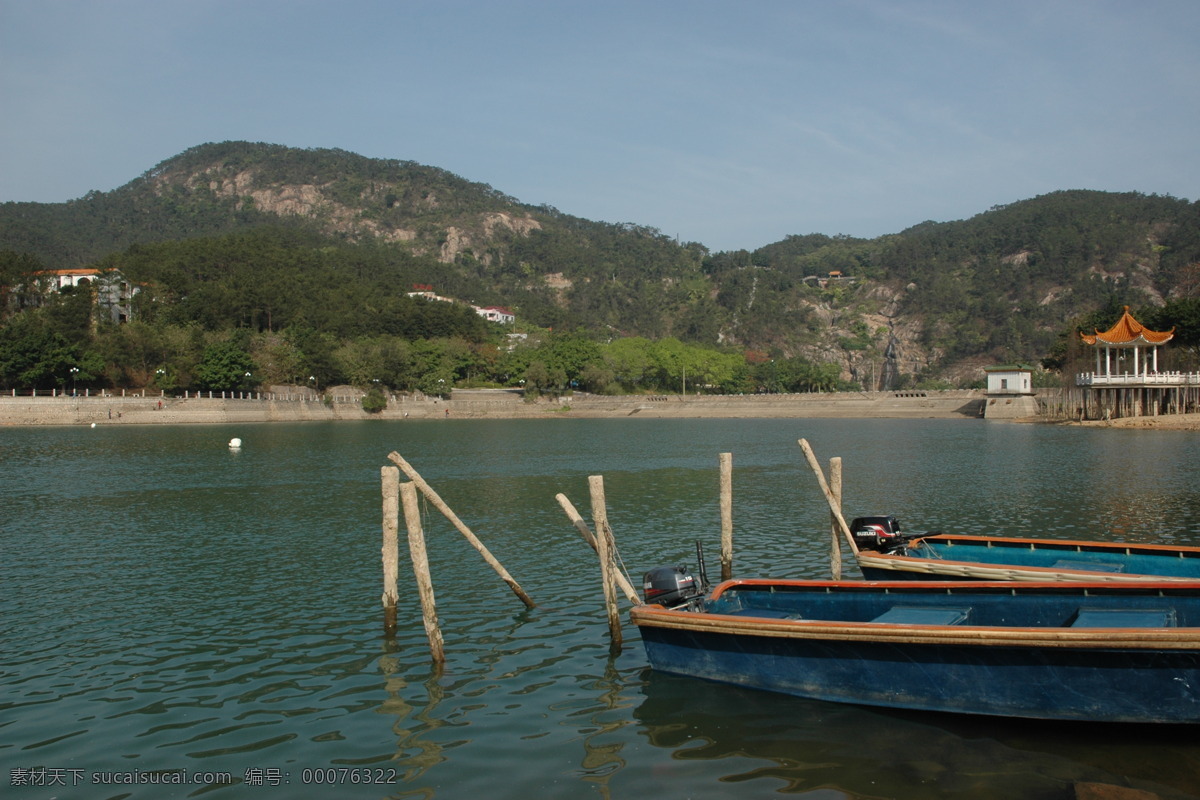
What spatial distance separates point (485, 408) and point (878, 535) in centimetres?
10379

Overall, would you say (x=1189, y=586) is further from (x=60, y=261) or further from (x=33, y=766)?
(x=60, y=261)

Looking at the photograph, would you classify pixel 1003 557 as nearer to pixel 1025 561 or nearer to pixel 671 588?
pixel 1025 561

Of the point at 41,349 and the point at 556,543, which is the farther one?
A: the point at 41,349

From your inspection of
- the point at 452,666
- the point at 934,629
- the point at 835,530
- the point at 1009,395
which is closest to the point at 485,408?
the point at 1009,395

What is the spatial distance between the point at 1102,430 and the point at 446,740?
72.3 m

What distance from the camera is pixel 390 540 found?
47.0 feet

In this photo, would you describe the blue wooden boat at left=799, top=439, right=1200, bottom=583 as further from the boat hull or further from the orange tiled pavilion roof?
the orange tiled pavilion roof

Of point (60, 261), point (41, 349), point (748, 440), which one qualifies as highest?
point (60, 261)

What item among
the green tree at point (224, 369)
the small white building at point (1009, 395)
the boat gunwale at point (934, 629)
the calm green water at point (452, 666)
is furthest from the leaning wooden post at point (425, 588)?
the green tree at point (224, 369)

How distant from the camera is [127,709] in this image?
462 inches

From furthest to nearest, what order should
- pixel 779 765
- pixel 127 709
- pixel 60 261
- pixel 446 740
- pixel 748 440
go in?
pixel 60 261 < pixel 748 440 < pixel 127 709 < pixel 446 740 < pixel 779 765

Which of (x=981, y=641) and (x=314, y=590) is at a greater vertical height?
(x=981, y=641)

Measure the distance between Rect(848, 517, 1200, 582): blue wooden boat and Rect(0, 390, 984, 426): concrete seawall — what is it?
3618 inches

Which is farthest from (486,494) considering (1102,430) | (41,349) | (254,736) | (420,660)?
(41,349)
